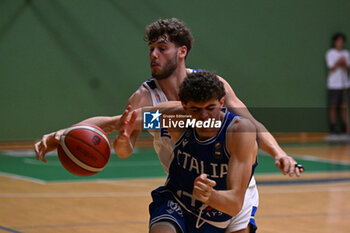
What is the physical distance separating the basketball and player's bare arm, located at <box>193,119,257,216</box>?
2.94 ft

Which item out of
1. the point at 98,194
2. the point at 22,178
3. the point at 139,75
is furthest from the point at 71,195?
the point at 139,75

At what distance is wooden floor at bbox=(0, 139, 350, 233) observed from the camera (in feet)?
20.0

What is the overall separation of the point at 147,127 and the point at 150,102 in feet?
1.38

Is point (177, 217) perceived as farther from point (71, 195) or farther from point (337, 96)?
point (337, 96)

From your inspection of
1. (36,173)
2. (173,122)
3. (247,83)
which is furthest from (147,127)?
(247,83)

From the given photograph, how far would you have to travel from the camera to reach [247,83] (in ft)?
44.1

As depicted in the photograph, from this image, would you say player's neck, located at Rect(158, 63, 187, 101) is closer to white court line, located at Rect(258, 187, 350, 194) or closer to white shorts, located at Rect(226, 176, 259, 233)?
white shorts, located at Rect(226, 176, 259, 233)

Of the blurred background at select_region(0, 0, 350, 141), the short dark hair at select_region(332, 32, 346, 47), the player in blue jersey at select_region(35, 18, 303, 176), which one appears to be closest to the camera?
the player in blue jersey at select_region(35, 18, 303, 176)

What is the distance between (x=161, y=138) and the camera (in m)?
4.55

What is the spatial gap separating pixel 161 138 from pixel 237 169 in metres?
0.91

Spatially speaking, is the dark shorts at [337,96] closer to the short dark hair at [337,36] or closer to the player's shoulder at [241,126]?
the short dark hair at [337,36]

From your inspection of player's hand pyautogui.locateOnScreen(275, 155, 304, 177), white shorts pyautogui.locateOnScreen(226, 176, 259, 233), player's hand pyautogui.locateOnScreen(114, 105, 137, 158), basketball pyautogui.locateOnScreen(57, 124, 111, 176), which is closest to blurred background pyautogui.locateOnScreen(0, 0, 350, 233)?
white shorts pyautogui.locateOnScreen(226, 176, 259, 233)

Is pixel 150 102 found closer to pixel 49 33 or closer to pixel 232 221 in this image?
pixel 232 221

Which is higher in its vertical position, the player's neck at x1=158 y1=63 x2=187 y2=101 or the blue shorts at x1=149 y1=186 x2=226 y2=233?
the player's neck at x1=158 y1=63 x2=187 y2=101
